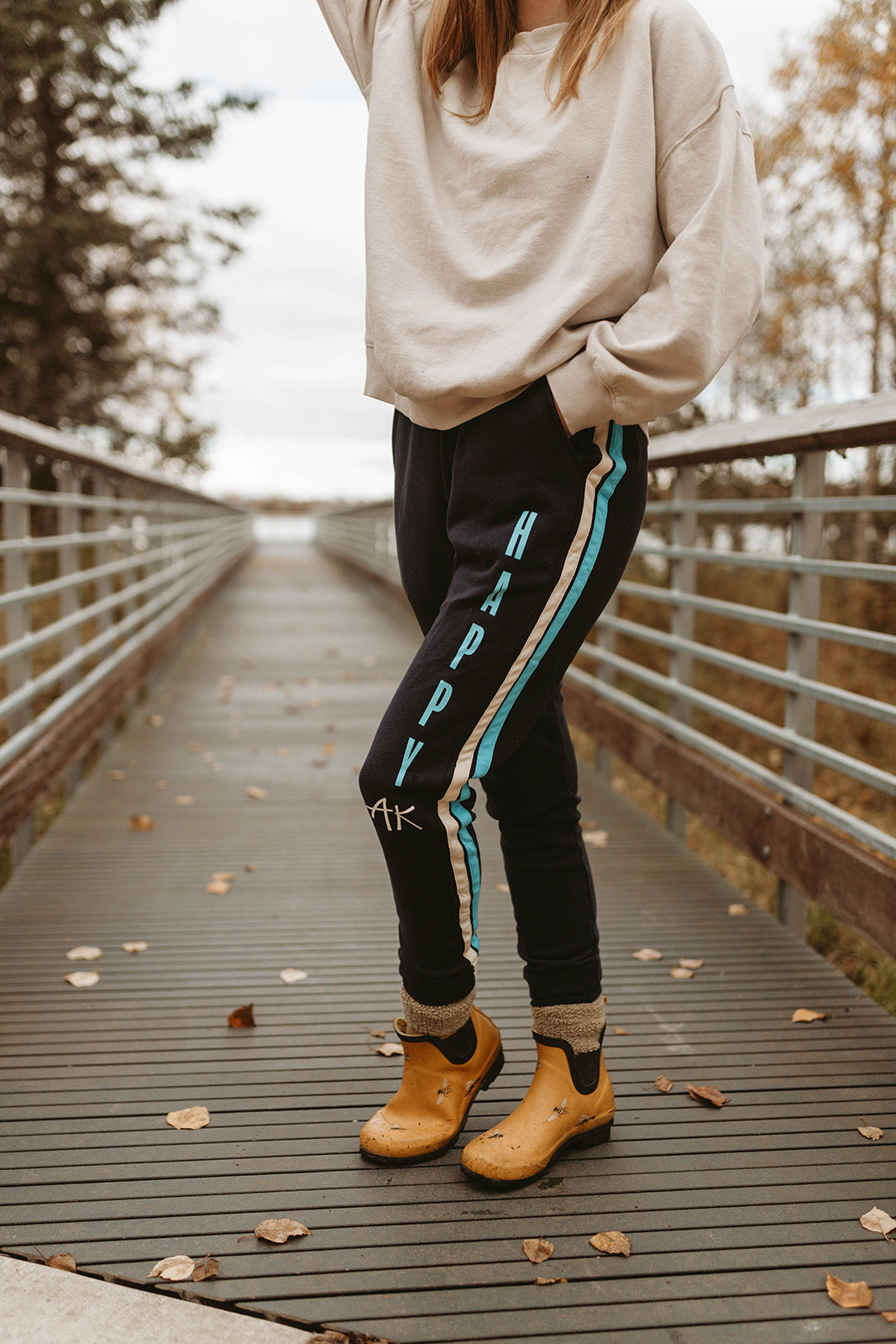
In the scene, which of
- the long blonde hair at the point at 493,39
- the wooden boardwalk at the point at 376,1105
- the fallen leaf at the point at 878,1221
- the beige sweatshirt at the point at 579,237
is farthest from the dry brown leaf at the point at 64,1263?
the long blonde hair at the point at 493,39

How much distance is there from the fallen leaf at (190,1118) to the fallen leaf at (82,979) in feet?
2.21

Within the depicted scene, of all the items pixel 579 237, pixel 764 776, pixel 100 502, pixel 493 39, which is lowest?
pixel 764 776

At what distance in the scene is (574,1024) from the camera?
6.47 ft

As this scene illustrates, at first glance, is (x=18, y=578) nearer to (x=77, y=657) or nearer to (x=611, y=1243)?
(x=77, y=657)

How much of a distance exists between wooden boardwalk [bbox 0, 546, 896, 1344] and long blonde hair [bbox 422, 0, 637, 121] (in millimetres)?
1637

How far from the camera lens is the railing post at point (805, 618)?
3.13m

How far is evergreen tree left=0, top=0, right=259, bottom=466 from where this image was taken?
12.3 meters

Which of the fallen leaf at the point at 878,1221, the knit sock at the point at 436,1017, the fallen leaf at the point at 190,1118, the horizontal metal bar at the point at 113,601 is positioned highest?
the horizontal metal bar at the point at 113,601

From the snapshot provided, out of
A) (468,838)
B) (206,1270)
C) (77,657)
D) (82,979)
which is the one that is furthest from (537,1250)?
(77,657)

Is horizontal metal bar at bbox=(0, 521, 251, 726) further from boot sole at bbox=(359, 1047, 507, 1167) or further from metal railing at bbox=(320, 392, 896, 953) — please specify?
metal railing at bbox=(320, 392, 896, 953)

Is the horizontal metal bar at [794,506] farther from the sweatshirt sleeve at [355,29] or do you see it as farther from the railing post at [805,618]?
the sweatshirt sleeve at [355,29]

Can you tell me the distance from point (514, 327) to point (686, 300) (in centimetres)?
23

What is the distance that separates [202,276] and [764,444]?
1369 centimetres

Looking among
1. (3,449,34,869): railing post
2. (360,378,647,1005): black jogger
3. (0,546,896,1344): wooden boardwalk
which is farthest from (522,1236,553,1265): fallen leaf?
(3,449,34,869): railing post
